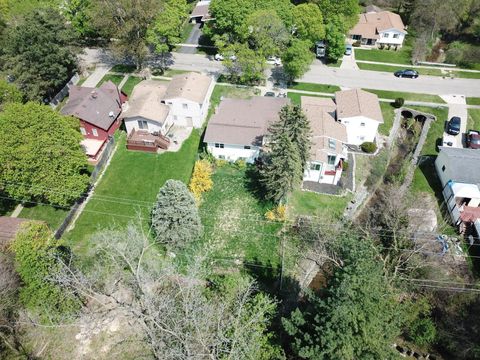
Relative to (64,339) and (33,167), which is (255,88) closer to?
(33,167)

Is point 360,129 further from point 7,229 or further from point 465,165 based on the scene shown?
point 7,229

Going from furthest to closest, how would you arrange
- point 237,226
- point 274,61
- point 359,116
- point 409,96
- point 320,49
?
1. point 320,49
2. point 274,61
3. point 409,96
4. point 359,116
5. point 237,226

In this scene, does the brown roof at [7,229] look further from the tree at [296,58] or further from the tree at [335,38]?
the tree at [335,38]

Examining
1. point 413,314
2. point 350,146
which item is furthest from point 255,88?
point 413,314

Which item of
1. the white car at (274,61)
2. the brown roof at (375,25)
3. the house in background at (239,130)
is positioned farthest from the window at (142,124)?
the brown roof at (375,25)

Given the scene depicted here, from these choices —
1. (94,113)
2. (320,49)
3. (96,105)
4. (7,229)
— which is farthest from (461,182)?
(7,229)

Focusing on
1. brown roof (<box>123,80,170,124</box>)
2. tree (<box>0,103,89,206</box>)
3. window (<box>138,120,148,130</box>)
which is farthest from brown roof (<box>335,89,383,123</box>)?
tree (<box>0,103,89,206</box>)
